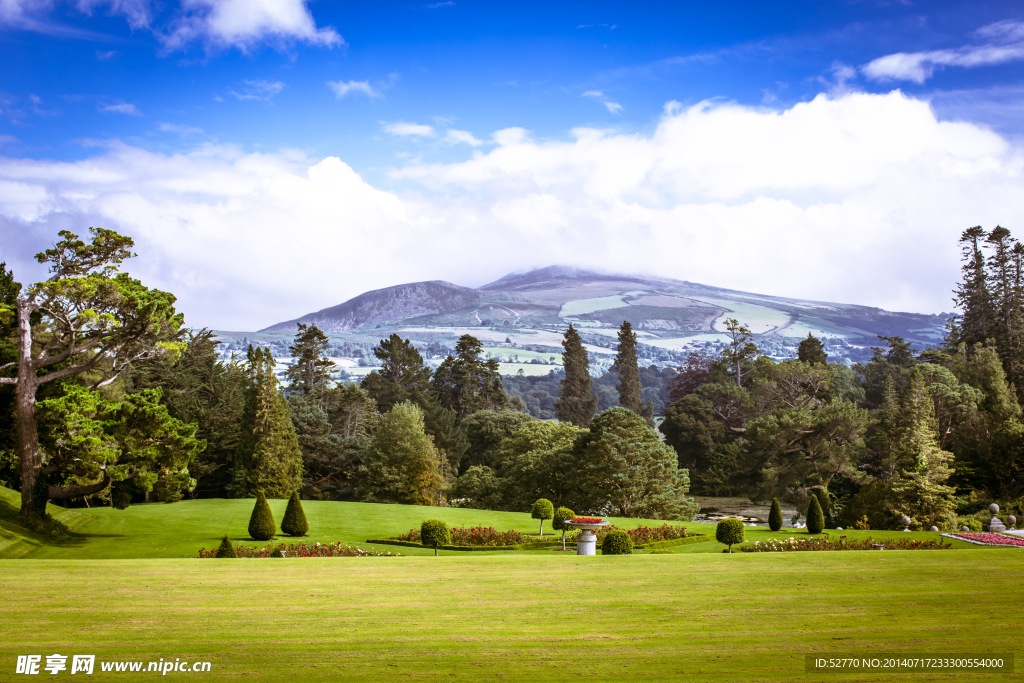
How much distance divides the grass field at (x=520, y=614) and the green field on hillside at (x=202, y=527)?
6.68m

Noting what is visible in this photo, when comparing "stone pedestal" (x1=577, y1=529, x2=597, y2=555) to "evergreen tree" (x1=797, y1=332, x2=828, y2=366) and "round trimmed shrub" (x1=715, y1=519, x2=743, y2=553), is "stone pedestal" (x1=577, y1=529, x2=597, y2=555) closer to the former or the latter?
"round trimmed shrub" (x1=715, y1=519, x2=743, y2=553)

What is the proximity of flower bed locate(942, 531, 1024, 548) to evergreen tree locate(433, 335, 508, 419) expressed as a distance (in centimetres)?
5163

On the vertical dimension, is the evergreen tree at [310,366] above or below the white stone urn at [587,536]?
above

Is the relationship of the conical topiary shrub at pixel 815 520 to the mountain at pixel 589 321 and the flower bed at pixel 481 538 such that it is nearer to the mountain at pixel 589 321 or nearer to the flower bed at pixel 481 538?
the flower bed at pixel 481 538

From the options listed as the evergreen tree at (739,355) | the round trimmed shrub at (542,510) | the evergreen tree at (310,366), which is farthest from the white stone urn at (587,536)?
the evergreen tree at (739,355)

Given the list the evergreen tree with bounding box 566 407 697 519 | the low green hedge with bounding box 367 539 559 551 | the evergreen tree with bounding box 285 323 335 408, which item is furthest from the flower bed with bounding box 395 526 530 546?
the evergreen tree with bounding box 285 323 335 408

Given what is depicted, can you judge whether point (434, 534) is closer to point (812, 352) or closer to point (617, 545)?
point (617, 545)

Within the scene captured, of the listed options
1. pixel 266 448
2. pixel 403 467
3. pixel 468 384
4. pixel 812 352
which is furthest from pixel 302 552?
pixel 812 352

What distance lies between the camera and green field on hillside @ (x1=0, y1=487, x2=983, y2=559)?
24547 mm

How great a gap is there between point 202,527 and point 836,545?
24.7 meters

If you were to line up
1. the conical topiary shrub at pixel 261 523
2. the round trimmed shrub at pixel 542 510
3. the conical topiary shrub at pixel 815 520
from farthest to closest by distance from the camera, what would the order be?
the conical topiary shrub at pixel 815 520
the round trimmed shrub at pixel 542 510
the conical topiary shrub at pixel 261 523

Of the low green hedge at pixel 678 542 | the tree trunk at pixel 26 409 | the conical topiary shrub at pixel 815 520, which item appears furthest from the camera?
the conical topiary shrub at pixel 815 520

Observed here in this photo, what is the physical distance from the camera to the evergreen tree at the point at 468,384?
74.0 meters

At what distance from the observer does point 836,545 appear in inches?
948
